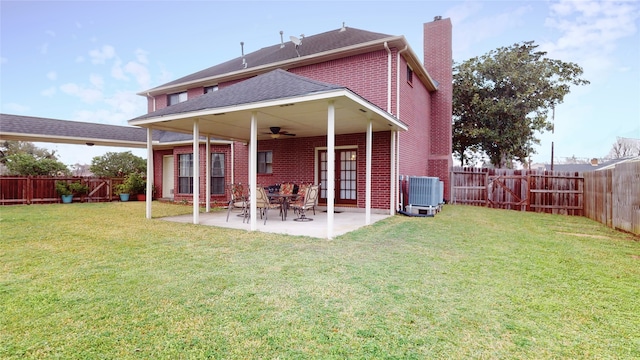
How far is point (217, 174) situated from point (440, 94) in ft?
35.6

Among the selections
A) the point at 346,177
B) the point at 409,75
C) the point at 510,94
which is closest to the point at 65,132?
the point at 346,177

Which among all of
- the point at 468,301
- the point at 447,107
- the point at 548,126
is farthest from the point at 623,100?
the point at 468,301

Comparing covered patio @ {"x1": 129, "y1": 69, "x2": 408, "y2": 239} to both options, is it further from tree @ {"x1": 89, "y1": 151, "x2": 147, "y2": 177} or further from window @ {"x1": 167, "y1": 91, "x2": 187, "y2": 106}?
tree @ {"x1": 89, "y1": 151, "x2": 147, "y2": 177}

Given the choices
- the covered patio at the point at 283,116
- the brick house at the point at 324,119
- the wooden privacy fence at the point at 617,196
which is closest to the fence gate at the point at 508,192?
the brick house at the point at 324,119

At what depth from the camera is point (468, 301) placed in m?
3.13

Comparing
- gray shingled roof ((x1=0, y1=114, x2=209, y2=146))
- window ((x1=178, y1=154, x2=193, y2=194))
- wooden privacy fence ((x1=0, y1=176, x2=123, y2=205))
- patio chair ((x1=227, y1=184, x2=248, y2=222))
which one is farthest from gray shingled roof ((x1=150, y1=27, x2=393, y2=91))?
wooden privacy fence ((x1=0, y1=176, x2=123, y2=205))

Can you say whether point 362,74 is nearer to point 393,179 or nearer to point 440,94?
point 393,179

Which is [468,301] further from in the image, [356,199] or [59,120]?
[59,120]

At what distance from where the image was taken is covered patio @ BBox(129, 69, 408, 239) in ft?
19.7

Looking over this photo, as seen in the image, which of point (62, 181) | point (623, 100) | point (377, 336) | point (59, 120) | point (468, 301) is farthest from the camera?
point (623, 100)

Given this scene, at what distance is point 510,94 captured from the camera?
17.3 meters

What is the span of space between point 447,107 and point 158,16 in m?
13.9

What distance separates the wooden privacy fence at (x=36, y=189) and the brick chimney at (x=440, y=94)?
16066 mm

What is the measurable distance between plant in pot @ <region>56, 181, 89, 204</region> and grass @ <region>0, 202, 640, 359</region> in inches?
381
